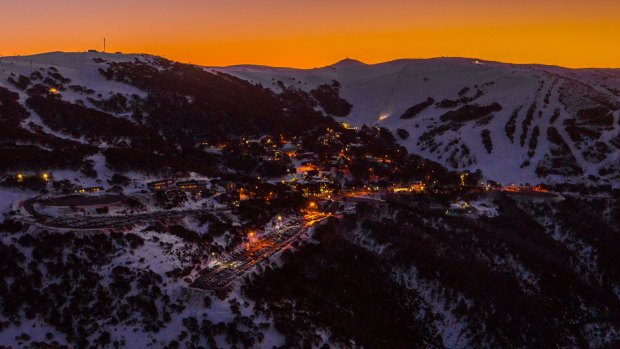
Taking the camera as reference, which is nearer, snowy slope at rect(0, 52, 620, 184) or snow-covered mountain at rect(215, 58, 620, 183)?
snowy slope at rect(0, 52, 620, 184)

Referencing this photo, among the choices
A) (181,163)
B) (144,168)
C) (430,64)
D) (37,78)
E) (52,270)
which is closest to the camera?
(52,270)

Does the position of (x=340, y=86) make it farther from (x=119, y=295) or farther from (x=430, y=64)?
(x=119, y=295)

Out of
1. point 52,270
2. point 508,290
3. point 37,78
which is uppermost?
point 37,78

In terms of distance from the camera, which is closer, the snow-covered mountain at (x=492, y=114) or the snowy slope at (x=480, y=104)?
the snowy slope at (x=480, y=104)

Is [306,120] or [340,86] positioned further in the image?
[340,86]

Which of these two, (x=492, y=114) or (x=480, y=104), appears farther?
(x=480, y=104)

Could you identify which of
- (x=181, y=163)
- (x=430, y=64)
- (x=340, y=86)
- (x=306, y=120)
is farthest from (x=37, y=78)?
(x=430, y=64)

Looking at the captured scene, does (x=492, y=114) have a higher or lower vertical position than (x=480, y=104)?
lower

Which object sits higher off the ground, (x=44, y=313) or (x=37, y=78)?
(x=37, y=78)
